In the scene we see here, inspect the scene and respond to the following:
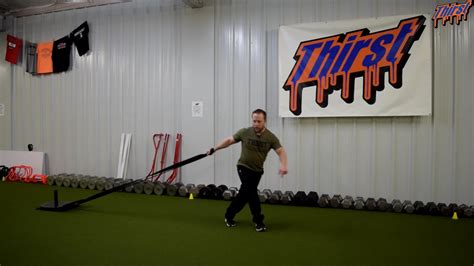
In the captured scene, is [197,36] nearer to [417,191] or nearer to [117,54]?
[117,54]

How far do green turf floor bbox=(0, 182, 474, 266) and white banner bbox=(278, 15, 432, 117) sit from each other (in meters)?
1.80

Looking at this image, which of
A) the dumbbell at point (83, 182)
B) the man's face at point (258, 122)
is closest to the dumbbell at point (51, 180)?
the dumbbell at point (83, 182)

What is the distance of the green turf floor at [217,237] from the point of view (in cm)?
318

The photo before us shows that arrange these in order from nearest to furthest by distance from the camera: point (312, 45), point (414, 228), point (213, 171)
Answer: point (414, 228) < point (312, 45) < point (213, 171)

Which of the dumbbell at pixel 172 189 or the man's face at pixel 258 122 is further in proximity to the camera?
the dumbbell at pixel 172 189

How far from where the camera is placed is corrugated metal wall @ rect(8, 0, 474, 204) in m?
5.20

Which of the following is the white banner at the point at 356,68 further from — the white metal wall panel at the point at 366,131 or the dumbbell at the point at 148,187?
the dumbbell at the point at 148,187

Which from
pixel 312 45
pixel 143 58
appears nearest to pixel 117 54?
pixel 143 58

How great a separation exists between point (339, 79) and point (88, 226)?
4.55m

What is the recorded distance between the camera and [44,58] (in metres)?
8.30

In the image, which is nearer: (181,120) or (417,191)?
(417,191)

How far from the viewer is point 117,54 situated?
7.46 metres

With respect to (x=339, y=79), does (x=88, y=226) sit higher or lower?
lower

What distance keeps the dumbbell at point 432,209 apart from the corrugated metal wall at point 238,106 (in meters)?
0.35
